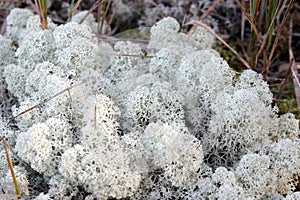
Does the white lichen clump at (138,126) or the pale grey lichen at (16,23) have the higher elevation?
the pale grey lichen at (16,23)

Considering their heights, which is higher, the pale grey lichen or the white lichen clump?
the pale grey lichen

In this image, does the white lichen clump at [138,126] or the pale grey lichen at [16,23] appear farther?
the pale grey lichen at [16,23]

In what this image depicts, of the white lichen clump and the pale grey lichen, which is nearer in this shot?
the white lichen clump

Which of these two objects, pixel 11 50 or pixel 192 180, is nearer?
pixel 192 180

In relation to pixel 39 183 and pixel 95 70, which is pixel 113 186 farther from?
pixel 95 70

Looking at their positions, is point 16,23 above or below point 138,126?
above

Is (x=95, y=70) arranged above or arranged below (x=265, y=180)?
above

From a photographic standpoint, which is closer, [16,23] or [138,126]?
[138,126]

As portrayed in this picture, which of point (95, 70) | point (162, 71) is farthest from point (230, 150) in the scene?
point (95, 70)
